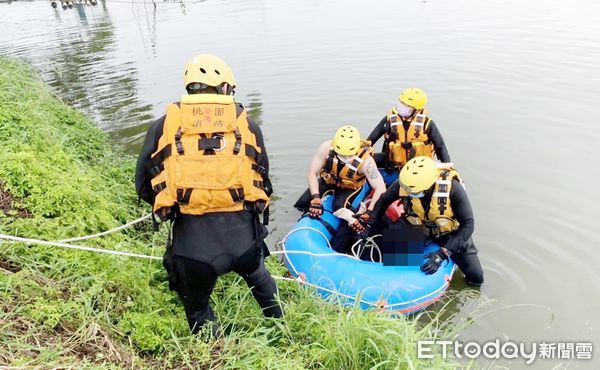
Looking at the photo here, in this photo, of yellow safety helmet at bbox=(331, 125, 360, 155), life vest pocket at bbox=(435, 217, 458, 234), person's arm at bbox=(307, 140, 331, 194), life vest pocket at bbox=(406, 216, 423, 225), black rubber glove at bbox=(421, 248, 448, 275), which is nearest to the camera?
black rubber glove at bbox=(421, 248, 448, 275)

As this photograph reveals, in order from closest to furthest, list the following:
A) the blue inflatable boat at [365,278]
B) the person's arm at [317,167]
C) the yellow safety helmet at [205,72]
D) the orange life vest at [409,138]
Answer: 1. the yellow safety helmet at [205,72]
2. the blue inflatable boat at [365,278]
3. the person's arm at [317,167]
4. the orange life vest at [409,138]

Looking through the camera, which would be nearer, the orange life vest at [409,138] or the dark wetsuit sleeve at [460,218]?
the dark wetsuit sleeve at [460,218]

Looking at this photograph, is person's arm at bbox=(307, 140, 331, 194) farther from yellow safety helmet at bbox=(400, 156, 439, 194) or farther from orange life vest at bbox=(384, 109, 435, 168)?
yellow safety helmet at bbox=(400, 156, 439, 194)

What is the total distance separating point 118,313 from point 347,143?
9.27ft

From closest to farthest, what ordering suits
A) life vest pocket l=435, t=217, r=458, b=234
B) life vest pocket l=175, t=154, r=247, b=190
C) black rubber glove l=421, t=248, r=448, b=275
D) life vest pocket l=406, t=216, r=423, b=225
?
life vest pocket l=175, t=154, r=247, b=190
black rubber glove l=421, t=248, r=448, b=275
life vest pocket l=435, t=217, r=458, b=234
life vest pocket l=406, t=216, r=423, b=225

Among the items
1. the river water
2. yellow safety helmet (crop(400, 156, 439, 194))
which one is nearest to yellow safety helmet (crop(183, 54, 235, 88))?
yellow safety helmet (crop(400, 156, 439, 194))

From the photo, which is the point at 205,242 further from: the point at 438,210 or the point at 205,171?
the point at 438,210

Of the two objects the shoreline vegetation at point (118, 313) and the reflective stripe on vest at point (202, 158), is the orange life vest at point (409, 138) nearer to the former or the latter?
the shoreline vegetation at point (118, 313)

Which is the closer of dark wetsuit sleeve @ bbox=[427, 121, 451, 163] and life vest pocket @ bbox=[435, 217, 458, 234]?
life vest pocket @ bbox=[435, 217, 458, 234]

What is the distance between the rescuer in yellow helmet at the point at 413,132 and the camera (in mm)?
5387

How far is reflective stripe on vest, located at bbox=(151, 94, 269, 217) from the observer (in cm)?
238

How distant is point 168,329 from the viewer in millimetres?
2742

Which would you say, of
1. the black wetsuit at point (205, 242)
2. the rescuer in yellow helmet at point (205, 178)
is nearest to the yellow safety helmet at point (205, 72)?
the rescuer in yellow helmet at point (205, 178)

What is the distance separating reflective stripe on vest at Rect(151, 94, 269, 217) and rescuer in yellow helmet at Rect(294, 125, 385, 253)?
92.5 inches
